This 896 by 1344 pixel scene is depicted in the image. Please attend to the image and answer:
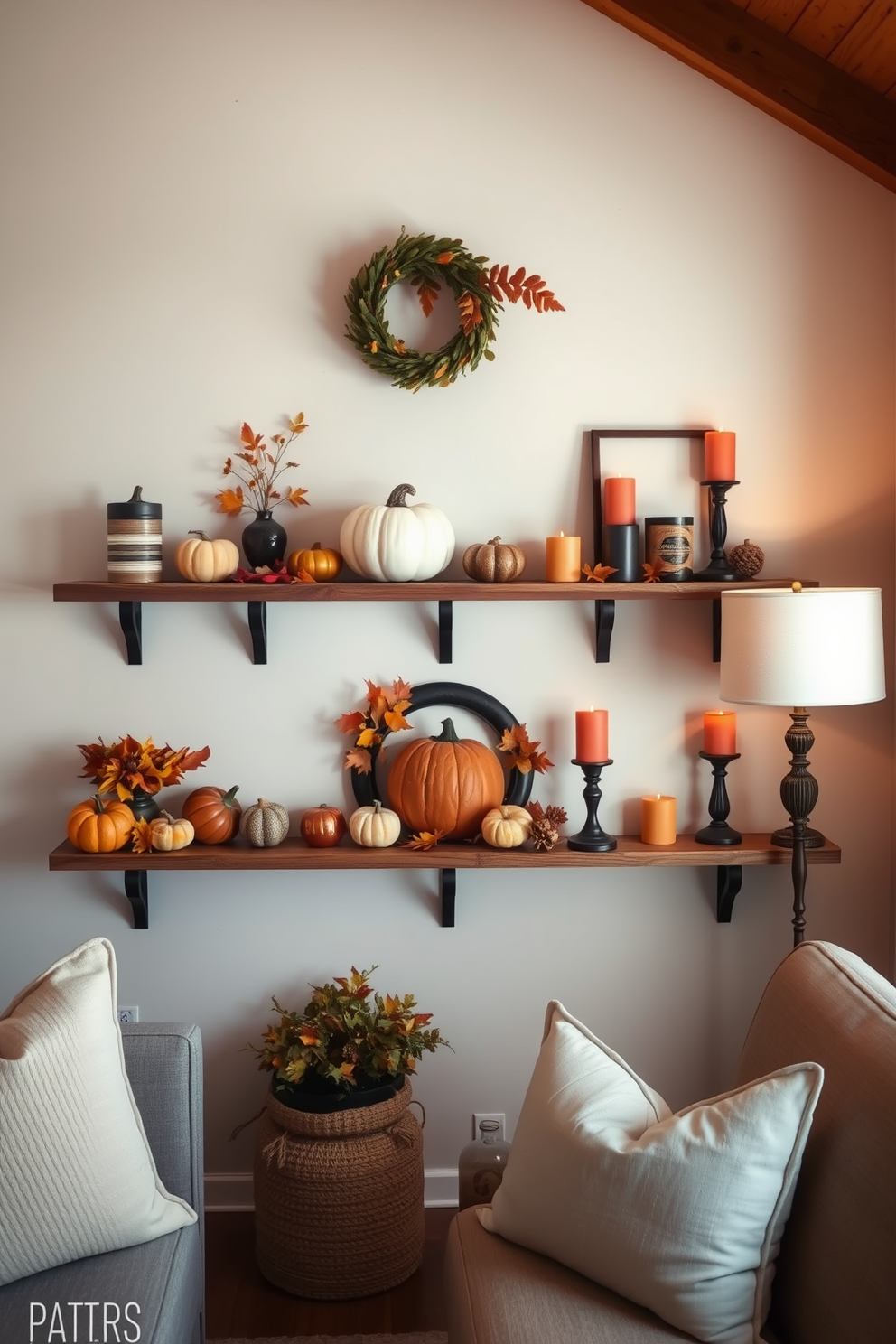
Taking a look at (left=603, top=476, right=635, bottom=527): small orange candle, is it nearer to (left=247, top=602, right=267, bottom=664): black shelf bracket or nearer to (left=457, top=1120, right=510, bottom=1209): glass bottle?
(left=247, top=602, right=267, bottom=664): black shelf bracket

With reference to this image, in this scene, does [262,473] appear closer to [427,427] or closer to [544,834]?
[427,427]

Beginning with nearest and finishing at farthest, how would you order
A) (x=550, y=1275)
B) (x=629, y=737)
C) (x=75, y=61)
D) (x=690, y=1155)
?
1. (x=690, y=1155)
2. (x=550, y=1275)
3. (x=75, y=61)
4. (x=629, y=737)

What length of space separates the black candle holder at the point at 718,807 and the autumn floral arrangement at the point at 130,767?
3.86 ft

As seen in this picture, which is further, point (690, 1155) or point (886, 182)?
point (886, 182)

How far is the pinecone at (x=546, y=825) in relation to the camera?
8.18ft

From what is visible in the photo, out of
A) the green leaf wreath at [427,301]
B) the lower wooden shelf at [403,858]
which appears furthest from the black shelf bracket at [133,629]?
the green leaf wreath at [427,301]

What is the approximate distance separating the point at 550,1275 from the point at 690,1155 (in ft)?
0.97

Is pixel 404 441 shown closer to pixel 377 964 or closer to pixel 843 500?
pixel 843 500

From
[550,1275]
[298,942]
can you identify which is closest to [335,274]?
[298,942]

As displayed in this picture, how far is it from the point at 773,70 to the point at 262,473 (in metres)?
1.40

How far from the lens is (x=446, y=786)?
2.51 m

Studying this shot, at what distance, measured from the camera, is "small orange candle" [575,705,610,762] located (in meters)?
2.51

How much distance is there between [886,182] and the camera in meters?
2.53

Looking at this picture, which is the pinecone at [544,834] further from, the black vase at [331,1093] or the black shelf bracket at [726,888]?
the black vase at [331,1093]
